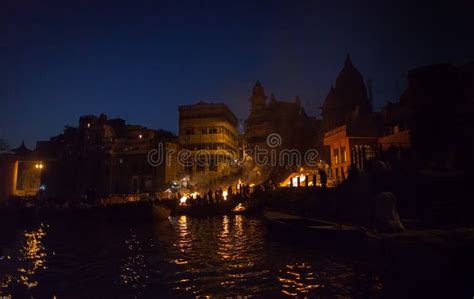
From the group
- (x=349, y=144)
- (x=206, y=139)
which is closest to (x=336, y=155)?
(x=349, y=144)

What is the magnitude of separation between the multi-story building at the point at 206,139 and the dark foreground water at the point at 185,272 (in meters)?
44.0

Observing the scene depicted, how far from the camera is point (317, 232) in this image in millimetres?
15906

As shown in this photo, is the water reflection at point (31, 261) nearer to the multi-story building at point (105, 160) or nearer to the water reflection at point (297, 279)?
the water reflection at point (297, 279)

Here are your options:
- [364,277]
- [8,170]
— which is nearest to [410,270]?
[364,277]

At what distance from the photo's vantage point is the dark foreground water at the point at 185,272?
9.73 meters

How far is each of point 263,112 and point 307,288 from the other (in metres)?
63.8

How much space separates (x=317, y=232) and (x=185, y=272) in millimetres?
7322

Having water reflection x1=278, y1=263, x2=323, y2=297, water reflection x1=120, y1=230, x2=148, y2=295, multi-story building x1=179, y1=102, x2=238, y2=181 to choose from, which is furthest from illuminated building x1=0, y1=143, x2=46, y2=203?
water reflection x1=278, y1=263, x2=323, y2=297

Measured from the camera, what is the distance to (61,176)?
6825cm

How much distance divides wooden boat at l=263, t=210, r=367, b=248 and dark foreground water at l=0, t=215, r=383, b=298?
2.71 ft

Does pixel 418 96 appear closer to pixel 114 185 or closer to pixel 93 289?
pixel 93 289

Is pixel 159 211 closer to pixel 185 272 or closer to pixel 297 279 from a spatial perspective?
pixel 185 272

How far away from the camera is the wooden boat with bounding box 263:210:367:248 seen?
14.4 m

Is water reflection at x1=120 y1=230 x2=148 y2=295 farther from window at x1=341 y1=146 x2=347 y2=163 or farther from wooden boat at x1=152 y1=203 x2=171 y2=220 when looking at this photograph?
window at x1=341 y1=146 x2=347 y2=163
